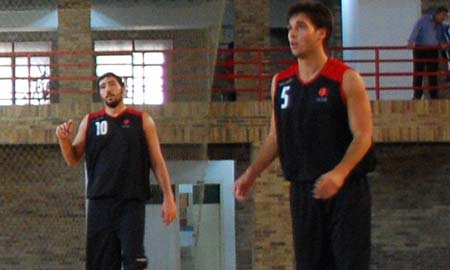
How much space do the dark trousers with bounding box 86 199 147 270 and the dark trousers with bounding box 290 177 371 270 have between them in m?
2.16

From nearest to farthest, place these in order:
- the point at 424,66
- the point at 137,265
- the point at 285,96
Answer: the point at 285,96
the point at 137,265
the point at 424,66

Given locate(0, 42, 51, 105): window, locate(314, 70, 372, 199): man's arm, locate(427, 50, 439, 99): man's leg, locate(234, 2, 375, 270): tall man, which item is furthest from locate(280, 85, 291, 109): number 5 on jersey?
locate(427, 50, 439, 99): man's leg

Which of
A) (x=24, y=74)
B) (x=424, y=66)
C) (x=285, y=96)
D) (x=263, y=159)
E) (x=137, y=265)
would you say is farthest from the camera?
(x=24, y=74)

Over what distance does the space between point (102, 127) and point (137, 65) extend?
684 cm

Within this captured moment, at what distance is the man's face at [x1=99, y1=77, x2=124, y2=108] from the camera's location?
6613mm

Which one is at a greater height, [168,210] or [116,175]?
[116,175]

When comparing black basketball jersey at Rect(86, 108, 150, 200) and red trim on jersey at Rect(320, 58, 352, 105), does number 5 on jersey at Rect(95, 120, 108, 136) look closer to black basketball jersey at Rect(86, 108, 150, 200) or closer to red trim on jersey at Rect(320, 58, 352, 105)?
black basketball jersey at Rect(86, 108, 150, 200)

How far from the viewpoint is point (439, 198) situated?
Result: 1838 cm

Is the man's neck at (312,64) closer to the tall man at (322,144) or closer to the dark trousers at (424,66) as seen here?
the tall man at (322,144)

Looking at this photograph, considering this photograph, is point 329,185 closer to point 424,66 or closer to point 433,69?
point 433,69

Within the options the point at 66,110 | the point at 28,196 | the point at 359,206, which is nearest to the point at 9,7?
the point at 66,110

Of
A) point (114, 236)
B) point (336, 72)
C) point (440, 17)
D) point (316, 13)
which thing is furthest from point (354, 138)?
point (440, 17)

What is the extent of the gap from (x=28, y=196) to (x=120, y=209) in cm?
1135

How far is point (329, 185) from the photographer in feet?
13.4
